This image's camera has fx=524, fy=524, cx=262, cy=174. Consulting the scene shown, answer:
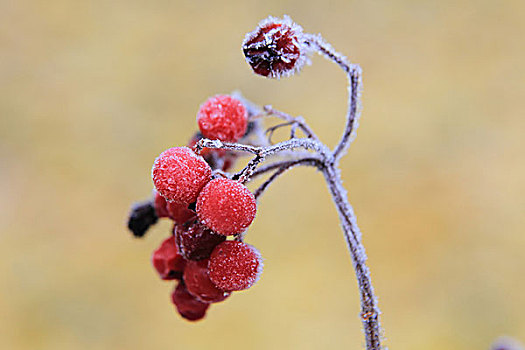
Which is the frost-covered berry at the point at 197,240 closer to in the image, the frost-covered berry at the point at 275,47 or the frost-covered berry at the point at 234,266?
the frost-covered berry at the point at 234,266

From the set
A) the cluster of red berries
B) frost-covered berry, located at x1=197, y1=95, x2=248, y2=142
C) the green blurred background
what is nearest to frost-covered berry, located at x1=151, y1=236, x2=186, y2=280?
the cluster of red berries

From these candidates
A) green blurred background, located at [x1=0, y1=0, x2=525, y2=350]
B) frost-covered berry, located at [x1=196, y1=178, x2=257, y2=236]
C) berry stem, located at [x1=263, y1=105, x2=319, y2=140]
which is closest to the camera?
frost-covered berry, located at [x1=196, y1=178, x2=257, y2=236]

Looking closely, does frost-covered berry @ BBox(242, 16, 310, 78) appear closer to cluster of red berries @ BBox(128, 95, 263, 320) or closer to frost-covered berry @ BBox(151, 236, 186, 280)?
cluster of red berries @ BBox(128, 95, 263, 320)

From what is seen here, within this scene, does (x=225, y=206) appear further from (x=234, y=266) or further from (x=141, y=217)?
(x=141, y=217)

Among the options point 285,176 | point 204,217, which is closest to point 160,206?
point 204,217

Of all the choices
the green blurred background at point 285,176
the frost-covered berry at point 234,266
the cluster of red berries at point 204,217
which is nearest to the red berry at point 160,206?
the cluster of red berries at point 204,217

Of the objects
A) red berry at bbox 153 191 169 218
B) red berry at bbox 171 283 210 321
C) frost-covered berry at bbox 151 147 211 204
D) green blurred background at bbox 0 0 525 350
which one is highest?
green blurred background at bbox 0 0 525 350

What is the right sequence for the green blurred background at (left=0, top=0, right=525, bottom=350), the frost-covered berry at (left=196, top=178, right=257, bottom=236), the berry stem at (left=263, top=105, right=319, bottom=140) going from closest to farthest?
the frost-covered berry at (left=196, top=178, right=257, bottom=236)
the berry stem at (left=263, top=105, right=319, bottom=140)
the green blurred background at (left=0, top=0, right=525, bottom=350)
